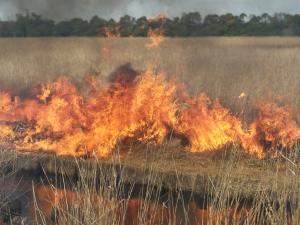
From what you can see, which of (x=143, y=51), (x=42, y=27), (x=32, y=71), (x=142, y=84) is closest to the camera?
(x=142, y=84)

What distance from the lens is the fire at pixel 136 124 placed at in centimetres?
983

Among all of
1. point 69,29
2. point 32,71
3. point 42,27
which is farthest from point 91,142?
point 69,29

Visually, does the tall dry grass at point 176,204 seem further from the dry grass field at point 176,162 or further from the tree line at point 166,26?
the tree line at point 166,26

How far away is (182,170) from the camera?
29.5ft

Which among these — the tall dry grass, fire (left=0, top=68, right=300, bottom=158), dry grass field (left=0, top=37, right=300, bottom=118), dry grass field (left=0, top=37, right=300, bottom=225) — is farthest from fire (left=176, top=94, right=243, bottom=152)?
dry grass field (left=0, top=37, right=300, bottom=118)

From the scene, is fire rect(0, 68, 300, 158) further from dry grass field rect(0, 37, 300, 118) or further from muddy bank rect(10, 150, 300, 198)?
dry grass field rect(0, 37, 300, 118)

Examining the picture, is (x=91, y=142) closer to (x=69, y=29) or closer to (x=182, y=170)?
(x=182, y=170)

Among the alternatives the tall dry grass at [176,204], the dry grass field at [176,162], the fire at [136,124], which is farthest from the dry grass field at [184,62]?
the tall dry grass at [176,204]

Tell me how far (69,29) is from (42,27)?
2.84 metres

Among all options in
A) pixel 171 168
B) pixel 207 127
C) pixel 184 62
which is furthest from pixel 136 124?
pixel 184 62

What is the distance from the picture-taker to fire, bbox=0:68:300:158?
983 cm

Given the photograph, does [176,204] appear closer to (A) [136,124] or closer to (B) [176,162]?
(B) [176,162]

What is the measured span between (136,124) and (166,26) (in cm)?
2169

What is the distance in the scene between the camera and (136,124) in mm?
10500
